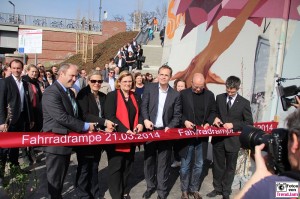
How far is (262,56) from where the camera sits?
6484 mm

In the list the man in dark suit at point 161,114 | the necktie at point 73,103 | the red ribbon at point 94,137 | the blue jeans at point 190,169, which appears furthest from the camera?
the blue jeans at point 190,169

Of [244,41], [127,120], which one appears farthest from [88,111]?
[244,41]

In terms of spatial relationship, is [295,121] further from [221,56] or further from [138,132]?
[221,56]

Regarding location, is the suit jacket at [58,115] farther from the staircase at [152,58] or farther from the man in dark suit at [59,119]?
the staircase at [152,58]

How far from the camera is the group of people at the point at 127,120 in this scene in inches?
160

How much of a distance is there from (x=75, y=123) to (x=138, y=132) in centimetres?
96

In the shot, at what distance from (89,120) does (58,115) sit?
62cm

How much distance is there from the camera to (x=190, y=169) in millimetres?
5129

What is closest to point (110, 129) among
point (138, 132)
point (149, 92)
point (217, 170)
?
point (138, 132)

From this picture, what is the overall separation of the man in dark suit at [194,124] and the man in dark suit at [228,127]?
0.18 m

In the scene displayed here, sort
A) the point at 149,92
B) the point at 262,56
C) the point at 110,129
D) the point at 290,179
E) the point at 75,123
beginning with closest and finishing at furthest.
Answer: the point at 290,179
the point at 75,123
the point at 110,129
the point at 149,92
the point at 262,56

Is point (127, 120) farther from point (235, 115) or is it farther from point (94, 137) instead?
point (235, 115)

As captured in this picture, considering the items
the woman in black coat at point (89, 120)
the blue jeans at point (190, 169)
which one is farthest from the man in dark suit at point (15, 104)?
the blue jeans at point (190, 169)

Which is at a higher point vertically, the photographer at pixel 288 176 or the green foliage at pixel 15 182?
the photographer at pixel 288 176
